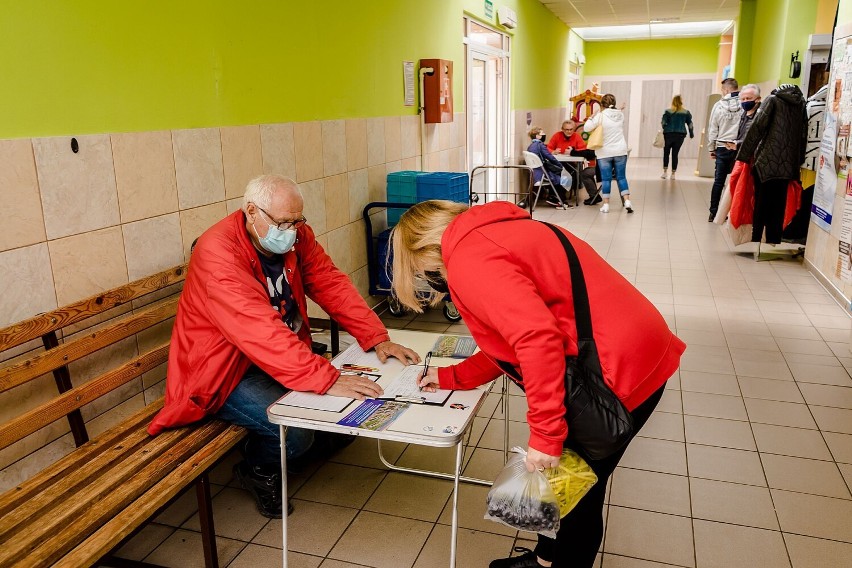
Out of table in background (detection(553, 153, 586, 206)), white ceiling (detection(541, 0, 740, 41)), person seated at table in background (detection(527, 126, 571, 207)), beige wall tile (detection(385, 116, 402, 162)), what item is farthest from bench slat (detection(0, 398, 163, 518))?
white ceiling (detection(541, 0, 740, 41))

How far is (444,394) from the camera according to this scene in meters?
2.02

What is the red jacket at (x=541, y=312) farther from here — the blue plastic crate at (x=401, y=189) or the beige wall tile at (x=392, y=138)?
the beige wall tile at (x=392, y=138)

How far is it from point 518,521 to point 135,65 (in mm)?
2152

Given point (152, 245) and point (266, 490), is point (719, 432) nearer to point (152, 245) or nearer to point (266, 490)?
point (266, 490)

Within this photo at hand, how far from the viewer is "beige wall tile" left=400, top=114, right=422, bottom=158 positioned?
533cm

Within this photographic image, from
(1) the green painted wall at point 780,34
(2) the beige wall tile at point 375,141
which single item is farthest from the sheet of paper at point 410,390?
(1) the green painted wall at point 780,34

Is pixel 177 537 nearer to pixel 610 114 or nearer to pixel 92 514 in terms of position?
pixel 92 514

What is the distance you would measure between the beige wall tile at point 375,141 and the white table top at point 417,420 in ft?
9.49

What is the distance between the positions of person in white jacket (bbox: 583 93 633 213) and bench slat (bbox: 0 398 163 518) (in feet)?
25.3

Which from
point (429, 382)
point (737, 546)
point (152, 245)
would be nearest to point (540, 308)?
point (429, 382)

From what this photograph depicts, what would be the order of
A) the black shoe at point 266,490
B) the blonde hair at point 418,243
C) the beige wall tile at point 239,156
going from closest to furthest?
the blonde hair at point 418,243, the black shoe at point 266,490, the beige wall tile at point 239,156

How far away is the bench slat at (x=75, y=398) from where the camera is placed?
1.96 m

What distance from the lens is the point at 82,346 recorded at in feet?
7.37

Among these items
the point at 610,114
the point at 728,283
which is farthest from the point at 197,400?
the point at 610,114
